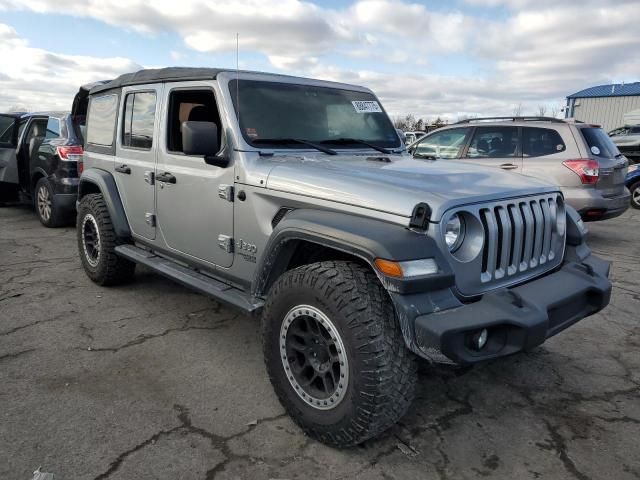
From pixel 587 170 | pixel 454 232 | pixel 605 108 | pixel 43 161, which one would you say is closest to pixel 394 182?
pixel 454 232

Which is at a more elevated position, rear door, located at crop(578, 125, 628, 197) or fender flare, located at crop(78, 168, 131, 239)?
rear door, located at crop(578, 125, 628, 197)

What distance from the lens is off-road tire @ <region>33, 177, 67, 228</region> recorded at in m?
7.41

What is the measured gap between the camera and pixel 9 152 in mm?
8422

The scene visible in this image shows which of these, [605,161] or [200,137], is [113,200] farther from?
[605,161]

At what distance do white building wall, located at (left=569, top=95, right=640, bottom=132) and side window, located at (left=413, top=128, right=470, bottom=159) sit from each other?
1519 inches

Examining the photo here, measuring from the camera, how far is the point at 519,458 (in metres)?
2.51

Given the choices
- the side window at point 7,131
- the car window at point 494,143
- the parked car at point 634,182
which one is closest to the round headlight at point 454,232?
the car window at point 494,143

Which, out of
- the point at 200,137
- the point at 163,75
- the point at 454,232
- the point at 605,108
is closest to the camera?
the point at 454,232

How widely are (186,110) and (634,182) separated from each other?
407 inches

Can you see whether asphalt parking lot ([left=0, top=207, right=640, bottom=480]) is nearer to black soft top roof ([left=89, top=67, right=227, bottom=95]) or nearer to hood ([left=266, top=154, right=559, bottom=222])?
hood ([left=266, top=154, right=559, bottom=222])

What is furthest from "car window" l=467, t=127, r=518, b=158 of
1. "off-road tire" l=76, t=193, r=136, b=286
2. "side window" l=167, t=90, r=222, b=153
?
"off-road tire" l=76, t=193, r=136, b=286

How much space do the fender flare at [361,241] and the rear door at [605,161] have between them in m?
5.38

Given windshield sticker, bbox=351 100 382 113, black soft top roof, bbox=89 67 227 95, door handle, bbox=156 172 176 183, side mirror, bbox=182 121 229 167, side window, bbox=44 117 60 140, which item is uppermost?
black soft top roof, bbox=89 67 227 95

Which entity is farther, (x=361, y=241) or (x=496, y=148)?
(x=496, y=148)
